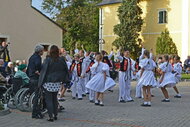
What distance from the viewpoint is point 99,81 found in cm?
1214

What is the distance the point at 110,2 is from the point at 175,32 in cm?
1045

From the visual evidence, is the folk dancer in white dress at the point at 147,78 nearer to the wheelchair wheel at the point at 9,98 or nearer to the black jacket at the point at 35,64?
the black jacket at the point at 35,64

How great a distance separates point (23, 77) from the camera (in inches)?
433

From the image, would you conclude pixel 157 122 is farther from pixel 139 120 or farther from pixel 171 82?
pixel 171 82

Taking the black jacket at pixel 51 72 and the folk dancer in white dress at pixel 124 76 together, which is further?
the folk dancer in white dress at pixel 124 76

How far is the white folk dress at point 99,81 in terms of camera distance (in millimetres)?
12055

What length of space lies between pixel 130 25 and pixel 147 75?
26.9m

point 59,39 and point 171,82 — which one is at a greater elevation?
point 59,39

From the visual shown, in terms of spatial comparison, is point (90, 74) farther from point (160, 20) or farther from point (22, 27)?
point (160, 20)

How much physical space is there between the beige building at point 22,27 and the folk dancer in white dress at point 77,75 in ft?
41.3

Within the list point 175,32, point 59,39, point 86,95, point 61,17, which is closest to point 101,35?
point 61,17

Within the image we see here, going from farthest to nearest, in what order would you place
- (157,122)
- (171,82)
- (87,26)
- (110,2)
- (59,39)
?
(87,26) < (110,2) < (59,39) < (171,82) < (157,122)

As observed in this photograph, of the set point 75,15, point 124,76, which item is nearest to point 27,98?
point 124,76

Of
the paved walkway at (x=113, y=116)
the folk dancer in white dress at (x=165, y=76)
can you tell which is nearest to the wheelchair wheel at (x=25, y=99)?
the paved walkway at (x=113, y=116)
